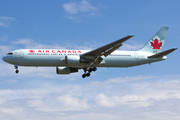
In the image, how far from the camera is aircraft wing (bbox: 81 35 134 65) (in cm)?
3442

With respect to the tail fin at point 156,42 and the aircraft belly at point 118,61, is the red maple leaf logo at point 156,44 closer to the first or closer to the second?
the tail fin at point 156,42

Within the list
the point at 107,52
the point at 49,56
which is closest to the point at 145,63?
the point at 107,52

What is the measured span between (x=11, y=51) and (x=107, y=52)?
14526mm

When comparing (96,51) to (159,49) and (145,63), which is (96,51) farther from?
(159,49)

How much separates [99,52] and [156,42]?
13.2 metres

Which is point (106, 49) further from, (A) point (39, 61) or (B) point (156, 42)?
(B) point (156, 42)

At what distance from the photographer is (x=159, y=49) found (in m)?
44.3

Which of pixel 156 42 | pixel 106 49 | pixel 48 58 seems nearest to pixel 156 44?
pixel 156 42

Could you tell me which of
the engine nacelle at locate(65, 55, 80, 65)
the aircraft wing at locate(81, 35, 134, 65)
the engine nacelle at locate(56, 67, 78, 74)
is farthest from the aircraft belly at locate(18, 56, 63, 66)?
the engine nacelle at locate(56, 67, 78, 74)

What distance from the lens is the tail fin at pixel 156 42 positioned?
4363 centimetres

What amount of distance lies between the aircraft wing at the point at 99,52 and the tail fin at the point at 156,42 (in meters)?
9.20

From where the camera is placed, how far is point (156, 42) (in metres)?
44.7

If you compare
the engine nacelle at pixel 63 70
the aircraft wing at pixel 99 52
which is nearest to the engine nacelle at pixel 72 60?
the aircraft wing at pixel 99 52

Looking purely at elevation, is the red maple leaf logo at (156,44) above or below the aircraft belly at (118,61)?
above
